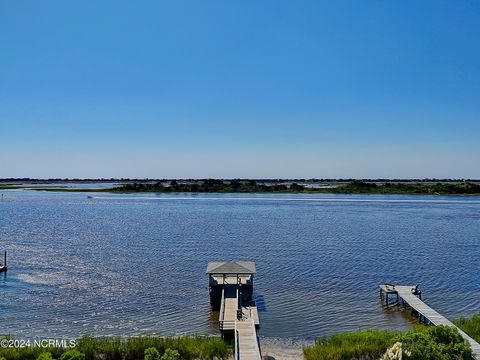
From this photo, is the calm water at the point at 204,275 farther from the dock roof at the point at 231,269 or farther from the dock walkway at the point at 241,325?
the dock roof at the point at 231,269

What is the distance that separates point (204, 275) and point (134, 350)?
14.2 metres

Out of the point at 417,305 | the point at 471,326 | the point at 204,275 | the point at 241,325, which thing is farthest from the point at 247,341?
the point at 204,275

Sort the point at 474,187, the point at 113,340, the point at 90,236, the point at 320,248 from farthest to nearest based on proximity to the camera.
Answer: the point at 474,187, the point at 90,236, the point at 320,248, the point at 113,340

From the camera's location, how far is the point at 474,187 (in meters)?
150

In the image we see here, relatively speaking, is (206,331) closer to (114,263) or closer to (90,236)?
(114,263)

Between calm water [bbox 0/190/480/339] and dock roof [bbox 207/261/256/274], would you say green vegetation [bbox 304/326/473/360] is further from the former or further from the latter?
dock roof [bbox 207/261/256/274]

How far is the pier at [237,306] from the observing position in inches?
648

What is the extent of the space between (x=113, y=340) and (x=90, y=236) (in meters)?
33.2

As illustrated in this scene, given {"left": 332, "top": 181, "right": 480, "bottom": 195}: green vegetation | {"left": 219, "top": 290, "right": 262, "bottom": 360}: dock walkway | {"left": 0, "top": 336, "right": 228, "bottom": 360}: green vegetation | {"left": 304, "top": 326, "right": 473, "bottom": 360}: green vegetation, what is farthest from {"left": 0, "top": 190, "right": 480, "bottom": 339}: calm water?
{"left": 332, "top": 181, "right": 480, "bottom": 195}: green vegetation

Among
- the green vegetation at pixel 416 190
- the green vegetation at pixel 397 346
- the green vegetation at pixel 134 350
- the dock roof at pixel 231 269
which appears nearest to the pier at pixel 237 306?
the dock roof at pixel 231 269

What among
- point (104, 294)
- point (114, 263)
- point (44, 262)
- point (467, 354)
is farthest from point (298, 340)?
point (44, 262)

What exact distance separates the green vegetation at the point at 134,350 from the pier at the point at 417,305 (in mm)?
9143

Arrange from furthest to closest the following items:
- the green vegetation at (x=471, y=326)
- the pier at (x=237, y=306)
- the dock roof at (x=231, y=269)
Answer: the dock roof at (x=231, y=269) < the green vegetation at (x=471, y=326) < the pier at (x=237, y=306)

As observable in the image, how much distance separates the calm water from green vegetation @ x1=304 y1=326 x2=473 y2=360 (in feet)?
9.28
